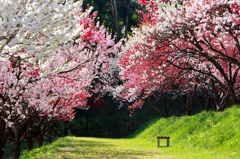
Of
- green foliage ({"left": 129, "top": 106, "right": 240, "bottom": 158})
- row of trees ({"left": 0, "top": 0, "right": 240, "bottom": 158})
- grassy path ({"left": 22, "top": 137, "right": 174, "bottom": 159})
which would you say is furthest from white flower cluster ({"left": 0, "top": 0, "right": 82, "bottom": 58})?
grassy path ({"left": 22, "top": 137, "right": 174, "bottom": 159})

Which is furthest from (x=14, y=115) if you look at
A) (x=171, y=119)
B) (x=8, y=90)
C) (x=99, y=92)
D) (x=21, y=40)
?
(x=99, y=92)

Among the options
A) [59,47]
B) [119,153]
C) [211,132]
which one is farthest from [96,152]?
[59,47]

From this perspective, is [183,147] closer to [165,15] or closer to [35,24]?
[165,15]

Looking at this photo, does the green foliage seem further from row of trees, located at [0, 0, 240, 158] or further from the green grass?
row of trees, located at [0, 0, 240, 158]

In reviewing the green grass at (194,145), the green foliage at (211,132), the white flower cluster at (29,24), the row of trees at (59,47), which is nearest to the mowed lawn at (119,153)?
the green grass at (194,145)

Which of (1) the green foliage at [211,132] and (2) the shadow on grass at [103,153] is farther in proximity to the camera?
(2) the shadow on grass at [103,153]

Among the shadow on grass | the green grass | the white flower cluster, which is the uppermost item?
the white flower cluster

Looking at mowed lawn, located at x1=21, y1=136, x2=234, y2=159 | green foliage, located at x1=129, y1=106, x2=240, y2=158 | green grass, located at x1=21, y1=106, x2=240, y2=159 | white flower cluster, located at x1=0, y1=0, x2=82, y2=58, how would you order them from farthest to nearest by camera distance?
mowed lawn, located at x1=21, y1=136, x2=234, y2=159 → green foliage, located at x1=129, y1=106, x2=240, y2=158 → green grass, located at x1=21, y1=106, x2=240, y2=159 → white flower cluster, located at x1=0, y1=0, x2=82, y2=58

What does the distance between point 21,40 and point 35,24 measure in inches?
12.1

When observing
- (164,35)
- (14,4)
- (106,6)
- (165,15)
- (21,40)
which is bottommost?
(21,40)

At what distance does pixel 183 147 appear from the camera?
1778cm

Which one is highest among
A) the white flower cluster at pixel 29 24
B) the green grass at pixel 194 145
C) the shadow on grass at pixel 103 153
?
the white flower cluster at pixel 29 24

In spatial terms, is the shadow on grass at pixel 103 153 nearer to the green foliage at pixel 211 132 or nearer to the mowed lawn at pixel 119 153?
the mowed lawn at pixel 119 153

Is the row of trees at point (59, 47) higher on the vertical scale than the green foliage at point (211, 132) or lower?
higher
